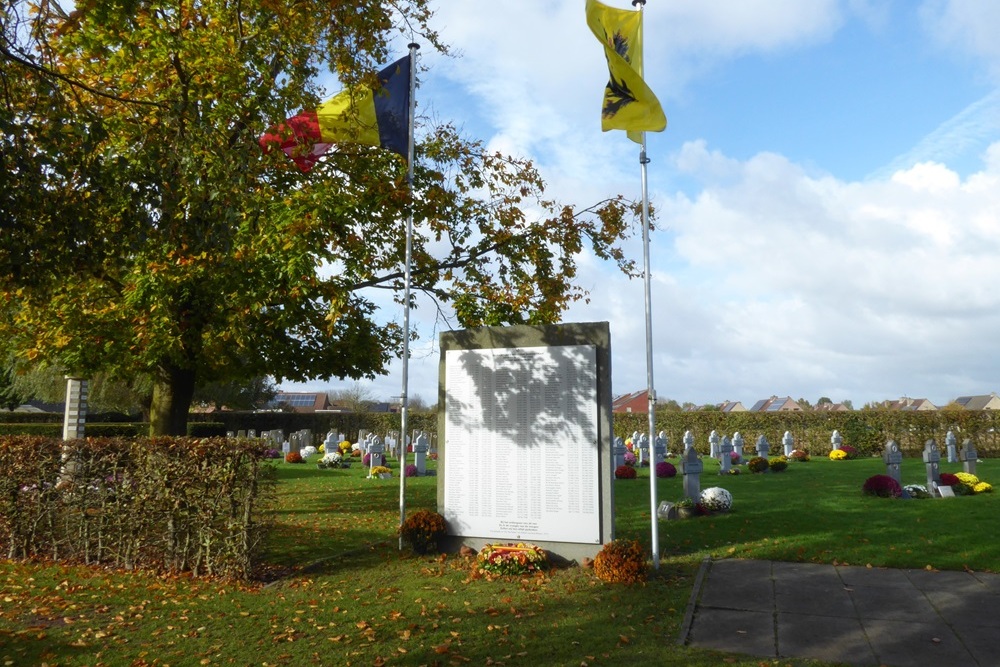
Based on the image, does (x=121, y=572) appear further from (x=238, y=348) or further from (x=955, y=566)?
(x=955, y=566)

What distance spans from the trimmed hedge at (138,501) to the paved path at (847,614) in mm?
5879

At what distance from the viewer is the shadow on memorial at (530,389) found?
998 centimetres

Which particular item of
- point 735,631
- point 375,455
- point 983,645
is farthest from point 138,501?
point 375,455

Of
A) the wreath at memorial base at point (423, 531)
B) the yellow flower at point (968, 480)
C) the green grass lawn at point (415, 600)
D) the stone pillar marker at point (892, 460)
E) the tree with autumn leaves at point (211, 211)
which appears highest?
the tree with autumn leaves at point (211, 211)

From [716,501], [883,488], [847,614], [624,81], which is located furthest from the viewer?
[883,488]

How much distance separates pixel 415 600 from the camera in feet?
26.5

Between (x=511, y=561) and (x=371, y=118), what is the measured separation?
750 centimetres

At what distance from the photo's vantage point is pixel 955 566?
918cm

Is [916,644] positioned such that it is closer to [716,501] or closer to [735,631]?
[735,631]

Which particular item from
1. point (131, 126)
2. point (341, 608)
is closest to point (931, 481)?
point (341, 608)

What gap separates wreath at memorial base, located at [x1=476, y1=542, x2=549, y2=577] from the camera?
9.30 metres

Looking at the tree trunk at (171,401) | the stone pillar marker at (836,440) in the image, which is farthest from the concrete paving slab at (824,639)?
the stone pillar marker at (836,440)

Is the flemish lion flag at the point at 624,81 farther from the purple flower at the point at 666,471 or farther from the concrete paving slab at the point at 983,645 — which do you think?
the purple flower at the point at 666,471

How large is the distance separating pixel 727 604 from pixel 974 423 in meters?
30.7
